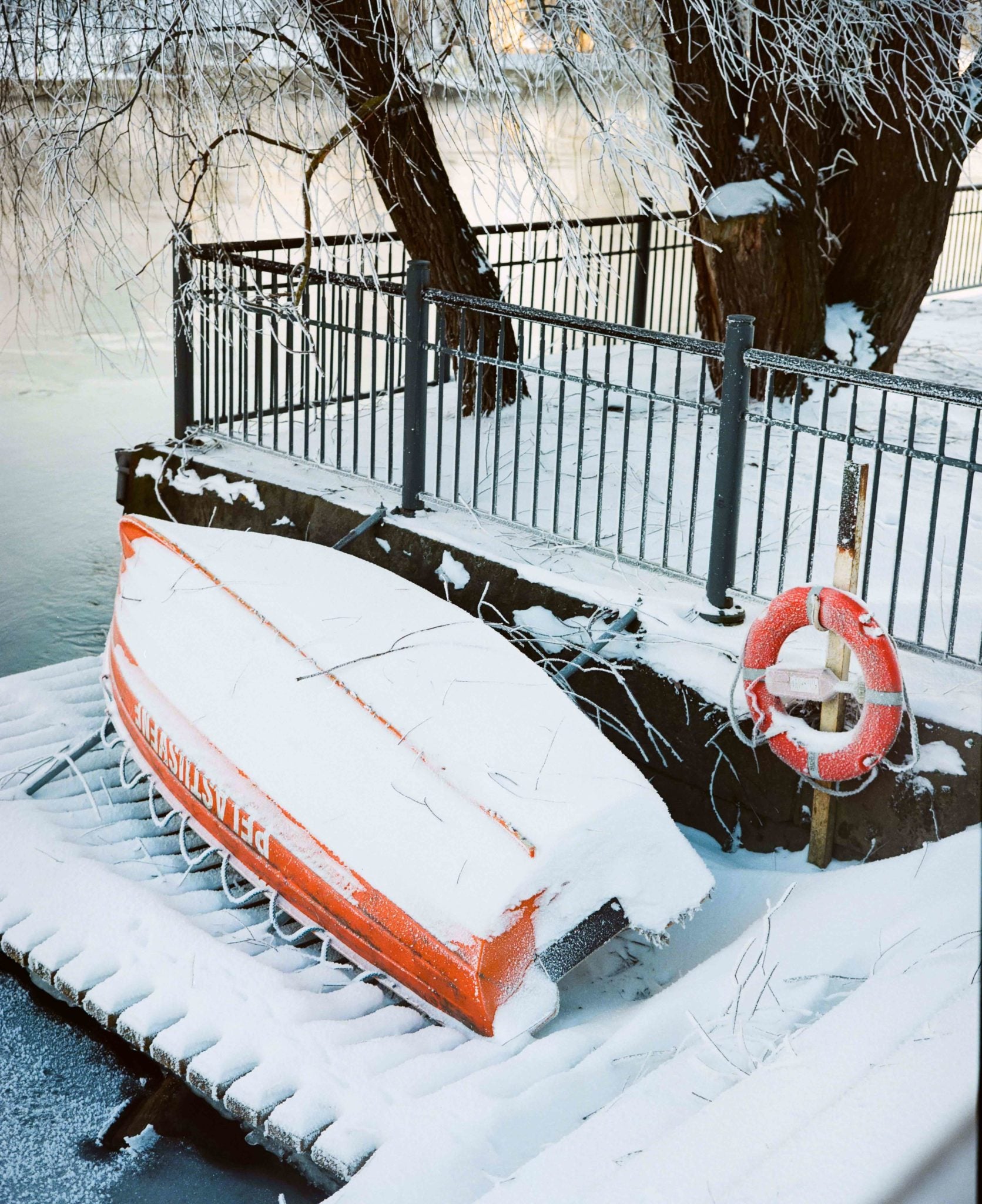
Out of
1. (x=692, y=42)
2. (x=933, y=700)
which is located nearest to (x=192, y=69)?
(x=692, y=42)

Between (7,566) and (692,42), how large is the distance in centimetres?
677

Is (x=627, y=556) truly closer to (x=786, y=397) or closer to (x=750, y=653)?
(x=750, y=653)

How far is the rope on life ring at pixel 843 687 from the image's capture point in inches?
178

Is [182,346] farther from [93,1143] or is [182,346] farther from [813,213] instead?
[93,1143]

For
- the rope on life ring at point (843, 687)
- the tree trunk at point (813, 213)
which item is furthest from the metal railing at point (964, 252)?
the rope on life ring at point (843, 687)

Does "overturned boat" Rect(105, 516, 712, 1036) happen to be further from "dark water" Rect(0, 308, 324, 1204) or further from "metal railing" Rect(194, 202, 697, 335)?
"metal railing" Rect(194, 202, 697, 335)

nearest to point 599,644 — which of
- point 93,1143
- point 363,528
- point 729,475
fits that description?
point 729,475

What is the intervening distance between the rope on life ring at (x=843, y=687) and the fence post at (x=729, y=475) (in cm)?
58

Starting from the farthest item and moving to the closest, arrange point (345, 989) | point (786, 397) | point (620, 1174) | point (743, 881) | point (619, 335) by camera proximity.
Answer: point (786, 397) → point (619, 335) → point (743, 881) → point (345, 989) → point (620, 1174)

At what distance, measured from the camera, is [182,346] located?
8.19 metres

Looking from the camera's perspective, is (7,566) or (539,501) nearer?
(539,501)

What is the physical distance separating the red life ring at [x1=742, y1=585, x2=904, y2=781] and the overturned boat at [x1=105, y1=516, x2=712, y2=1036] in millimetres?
556

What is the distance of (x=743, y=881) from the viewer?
5004mm

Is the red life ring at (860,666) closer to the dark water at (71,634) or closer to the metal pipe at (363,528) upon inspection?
the dark water at (71,634)
